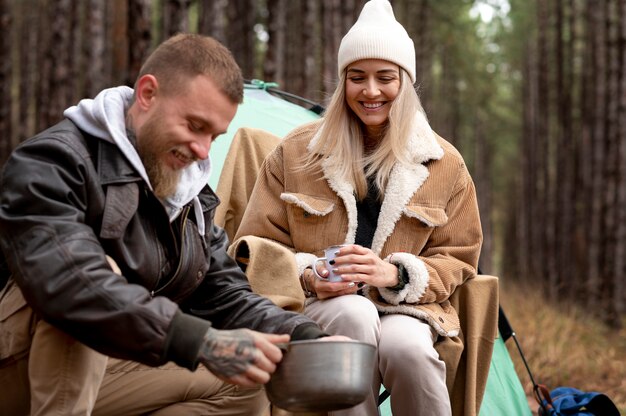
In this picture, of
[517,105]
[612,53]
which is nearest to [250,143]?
[612,53]

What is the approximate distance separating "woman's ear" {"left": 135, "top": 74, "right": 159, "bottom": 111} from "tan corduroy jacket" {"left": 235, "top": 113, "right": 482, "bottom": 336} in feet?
4.18

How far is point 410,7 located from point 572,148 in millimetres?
6124

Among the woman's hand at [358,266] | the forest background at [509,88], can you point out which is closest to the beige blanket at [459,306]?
the woman's hand at [358,266]

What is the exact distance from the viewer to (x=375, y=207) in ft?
13.0

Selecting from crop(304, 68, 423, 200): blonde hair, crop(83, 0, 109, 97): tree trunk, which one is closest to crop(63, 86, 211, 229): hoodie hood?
crop(304, 68, 423, 200): blonde hair

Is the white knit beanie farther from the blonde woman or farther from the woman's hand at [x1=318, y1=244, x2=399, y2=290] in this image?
the woman's hand at [x1=318, y1=244, x2=399, y2=290]

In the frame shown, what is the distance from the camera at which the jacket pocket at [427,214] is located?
3779 mm

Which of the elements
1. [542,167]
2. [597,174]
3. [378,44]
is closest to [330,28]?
[597,174]

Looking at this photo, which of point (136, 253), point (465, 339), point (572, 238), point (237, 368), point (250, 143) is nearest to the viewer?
point (237, 368)

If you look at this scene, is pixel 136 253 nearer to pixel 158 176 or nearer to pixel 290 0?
pixel 158 176

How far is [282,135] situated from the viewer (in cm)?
554

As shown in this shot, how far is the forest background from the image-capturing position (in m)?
8.98

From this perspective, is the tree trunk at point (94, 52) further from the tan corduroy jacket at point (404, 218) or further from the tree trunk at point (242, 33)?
the tan corduroy jacket at point (404, 218)

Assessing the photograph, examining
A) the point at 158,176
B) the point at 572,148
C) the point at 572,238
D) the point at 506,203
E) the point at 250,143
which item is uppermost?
the point at 158,176
